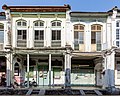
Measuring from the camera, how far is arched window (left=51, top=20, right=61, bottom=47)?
26500 millimetres

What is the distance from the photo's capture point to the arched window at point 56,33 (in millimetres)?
26500

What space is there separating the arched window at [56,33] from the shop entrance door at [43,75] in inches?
150

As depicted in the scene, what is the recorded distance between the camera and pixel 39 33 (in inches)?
1049

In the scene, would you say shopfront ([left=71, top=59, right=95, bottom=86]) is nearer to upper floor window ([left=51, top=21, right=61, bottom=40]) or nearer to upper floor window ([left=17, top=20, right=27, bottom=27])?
upper floor window ([left=51, top=21, right=61, bottom=40])

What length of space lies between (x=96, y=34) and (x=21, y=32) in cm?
721

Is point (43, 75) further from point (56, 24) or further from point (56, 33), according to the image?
point (56, 24)

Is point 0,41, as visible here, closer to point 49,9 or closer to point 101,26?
point 49,9

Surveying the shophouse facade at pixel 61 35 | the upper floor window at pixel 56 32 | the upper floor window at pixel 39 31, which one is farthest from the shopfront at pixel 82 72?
the upper floor window at pixel 39 31

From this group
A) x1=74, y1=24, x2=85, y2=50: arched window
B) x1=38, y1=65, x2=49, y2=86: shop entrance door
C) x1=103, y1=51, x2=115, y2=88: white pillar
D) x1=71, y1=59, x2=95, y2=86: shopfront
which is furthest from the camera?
x1=71, y1=59, x2=95, y2=86: shopfront

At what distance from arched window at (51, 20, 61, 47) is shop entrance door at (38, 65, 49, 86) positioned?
381 centimetres

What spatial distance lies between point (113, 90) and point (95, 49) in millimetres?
4302

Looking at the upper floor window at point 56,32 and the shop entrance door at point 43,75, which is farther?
the shop entrance door at point 43,75

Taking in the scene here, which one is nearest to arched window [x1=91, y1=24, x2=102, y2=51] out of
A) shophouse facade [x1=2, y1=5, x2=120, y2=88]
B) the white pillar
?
shophouse facade [x1=2, y1=5, x2=120, y2=88]

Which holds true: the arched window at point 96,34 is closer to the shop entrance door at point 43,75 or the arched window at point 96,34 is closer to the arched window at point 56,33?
the arched window at point 56,33
